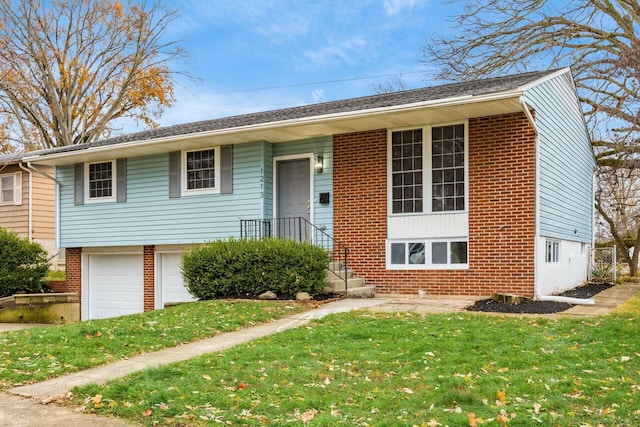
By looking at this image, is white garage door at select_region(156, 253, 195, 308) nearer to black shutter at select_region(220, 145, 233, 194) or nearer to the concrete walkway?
black shutter at select_region(220, 145, 233, 194)

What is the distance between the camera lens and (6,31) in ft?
88.0

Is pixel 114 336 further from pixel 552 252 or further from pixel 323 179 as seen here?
pixel 552 252

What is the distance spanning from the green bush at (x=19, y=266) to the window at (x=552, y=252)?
39.8 feet

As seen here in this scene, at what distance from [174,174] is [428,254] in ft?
21.3

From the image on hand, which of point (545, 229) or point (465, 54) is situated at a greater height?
point (465, 54)

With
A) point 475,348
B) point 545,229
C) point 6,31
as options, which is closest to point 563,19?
point 545,229

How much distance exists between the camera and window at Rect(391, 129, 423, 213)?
11.8m

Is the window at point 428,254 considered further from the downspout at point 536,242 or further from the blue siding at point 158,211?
the blue siding at point 158,211

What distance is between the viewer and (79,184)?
631 inches

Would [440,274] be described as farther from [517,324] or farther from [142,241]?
[142,241]

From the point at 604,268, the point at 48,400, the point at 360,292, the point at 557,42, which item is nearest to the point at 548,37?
the point at 557,42

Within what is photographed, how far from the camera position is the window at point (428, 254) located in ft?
37.3

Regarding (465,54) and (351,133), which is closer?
(351,133)

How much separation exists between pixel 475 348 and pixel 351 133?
7.00 m
